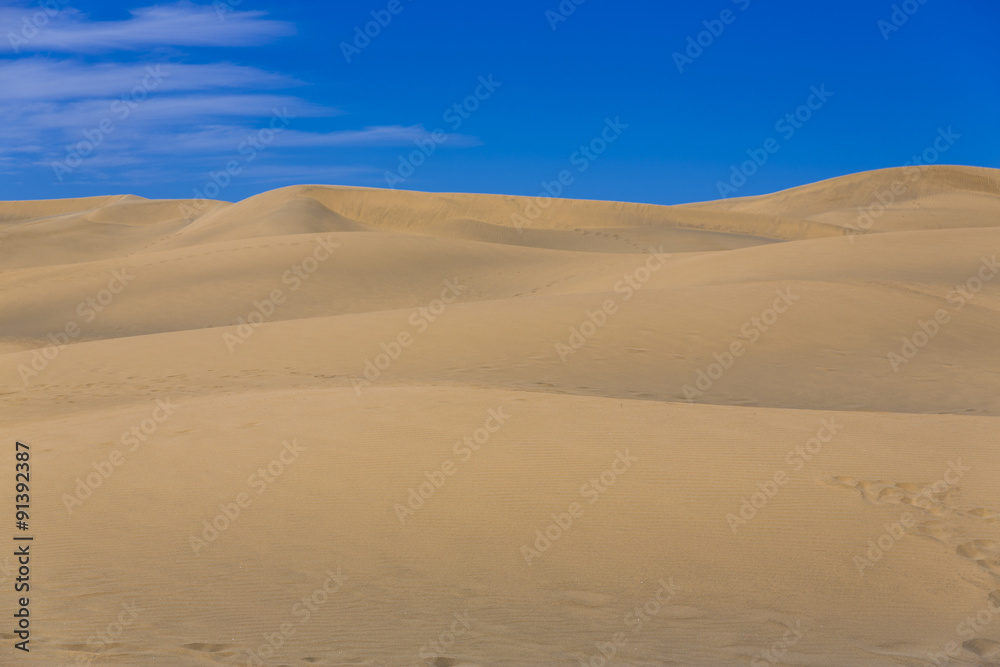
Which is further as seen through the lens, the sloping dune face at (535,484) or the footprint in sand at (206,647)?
the sloping dune face at (535,484)

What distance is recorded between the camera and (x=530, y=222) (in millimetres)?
55812

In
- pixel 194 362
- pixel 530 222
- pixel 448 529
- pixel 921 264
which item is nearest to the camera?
pixel 448 529

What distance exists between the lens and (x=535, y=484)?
6789 millimetres

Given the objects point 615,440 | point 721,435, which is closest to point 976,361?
point 721,435

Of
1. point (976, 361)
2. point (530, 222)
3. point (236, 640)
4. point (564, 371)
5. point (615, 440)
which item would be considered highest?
A: point (530, 222)

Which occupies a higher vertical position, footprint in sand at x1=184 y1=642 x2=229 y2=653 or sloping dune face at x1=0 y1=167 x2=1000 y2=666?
sloping dune face at x1=0 y1=167 x2=1000 y2=666

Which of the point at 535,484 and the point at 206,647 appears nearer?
the point at 206,647

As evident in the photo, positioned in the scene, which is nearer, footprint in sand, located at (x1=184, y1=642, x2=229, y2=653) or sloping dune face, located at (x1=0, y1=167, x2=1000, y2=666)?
footprint in sand, located at (x1=184, y1=642, x2=229, y2=653)

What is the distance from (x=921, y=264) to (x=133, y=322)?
824 inches

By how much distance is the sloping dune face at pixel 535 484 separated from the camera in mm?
4656

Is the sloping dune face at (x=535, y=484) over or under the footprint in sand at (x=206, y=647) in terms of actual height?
over

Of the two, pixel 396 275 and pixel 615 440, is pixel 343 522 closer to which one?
pixel 615 440

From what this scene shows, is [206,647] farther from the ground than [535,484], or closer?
closer

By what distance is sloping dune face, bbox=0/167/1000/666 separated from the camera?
466cm
